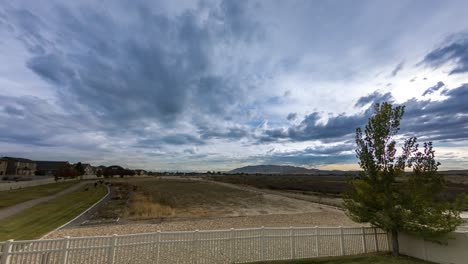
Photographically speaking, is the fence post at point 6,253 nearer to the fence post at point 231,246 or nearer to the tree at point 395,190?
the fence post at point 231,246

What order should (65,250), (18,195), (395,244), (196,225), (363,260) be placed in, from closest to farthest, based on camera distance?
1. (65,250)
2. (363,260)
3. (395,244)
4. (196,225)
5. (18,195)

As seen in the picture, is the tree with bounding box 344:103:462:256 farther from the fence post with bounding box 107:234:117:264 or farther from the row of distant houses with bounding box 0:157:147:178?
the row of distant houses with bounding box 0:157:147:178

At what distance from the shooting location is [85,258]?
8008 mm

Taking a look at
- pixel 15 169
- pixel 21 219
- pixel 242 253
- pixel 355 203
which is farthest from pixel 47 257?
pixel 15 169

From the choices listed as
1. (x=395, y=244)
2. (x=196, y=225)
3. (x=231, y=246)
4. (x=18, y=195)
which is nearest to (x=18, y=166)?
(x=18, y=195)

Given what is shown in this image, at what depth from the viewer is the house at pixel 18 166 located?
8701 centimetres

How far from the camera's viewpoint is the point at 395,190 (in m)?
9.96

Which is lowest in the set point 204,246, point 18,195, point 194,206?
point 194,206

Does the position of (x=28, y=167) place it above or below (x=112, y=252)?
above

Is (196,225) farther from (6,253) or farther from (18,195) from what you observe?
(18,195)

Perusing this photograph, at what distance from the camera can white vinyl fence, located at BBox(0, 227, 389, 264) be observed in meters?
7.18

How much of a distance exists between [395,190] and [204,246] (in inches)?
299

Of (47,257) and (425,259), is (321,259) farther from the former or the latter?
(47,257)

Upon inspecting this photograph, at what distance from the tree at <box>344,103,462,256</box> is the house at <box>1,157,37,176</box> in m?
108
